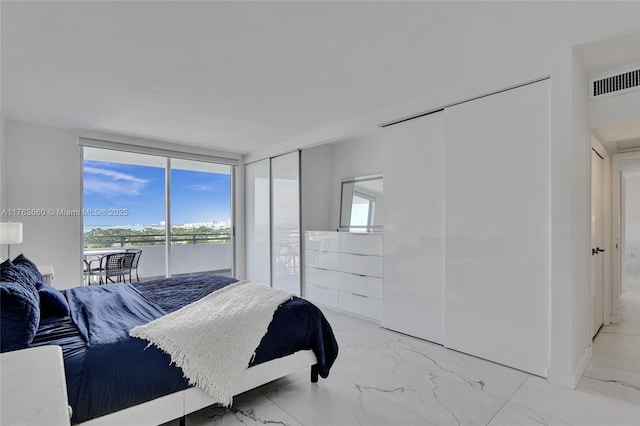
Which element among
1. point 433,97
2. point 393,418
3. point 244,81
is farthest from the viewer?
point 433,97

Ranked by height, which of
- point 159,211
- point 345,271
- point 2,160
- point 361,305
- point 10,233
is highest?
point 2,160

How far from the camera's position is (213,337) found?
1899 mm

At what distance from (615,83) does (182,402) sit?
373 cm

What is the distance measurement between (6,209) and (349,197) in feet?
14.1

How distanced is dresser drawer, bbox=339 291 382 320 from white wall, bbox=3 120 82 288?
11.4ft

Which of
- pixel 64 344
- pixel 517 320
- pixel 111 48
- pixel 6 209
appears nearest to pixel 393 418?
pixel 517 320

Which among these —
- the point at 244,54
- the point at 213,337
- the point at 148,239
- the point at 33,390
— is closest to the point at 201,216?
the point at 148,239

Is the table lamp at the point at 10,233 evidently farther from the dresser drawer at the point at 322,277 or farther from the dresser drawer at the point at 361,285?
the dresser drawer at the point at 361,285

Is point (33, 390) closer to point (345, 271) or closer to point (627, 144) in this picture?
point (345, 271)

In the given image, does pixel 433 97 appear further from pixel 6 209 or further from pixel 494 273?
pixel 6 209

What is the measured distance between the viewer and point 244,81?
280 cm

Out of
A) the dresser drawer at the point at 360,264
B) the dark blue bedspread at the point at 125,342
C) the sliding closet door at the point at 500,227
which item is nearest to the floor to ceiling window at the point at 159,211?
the dark blue bedspread at the point at 125,342

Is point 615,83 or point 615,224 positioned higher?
point 615,83

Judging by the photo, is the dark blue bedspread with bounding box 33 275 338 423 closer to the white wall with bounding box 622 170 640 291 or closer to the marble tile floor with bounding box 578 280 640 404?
the marble tile floor with bounding box 578 280 640 404
